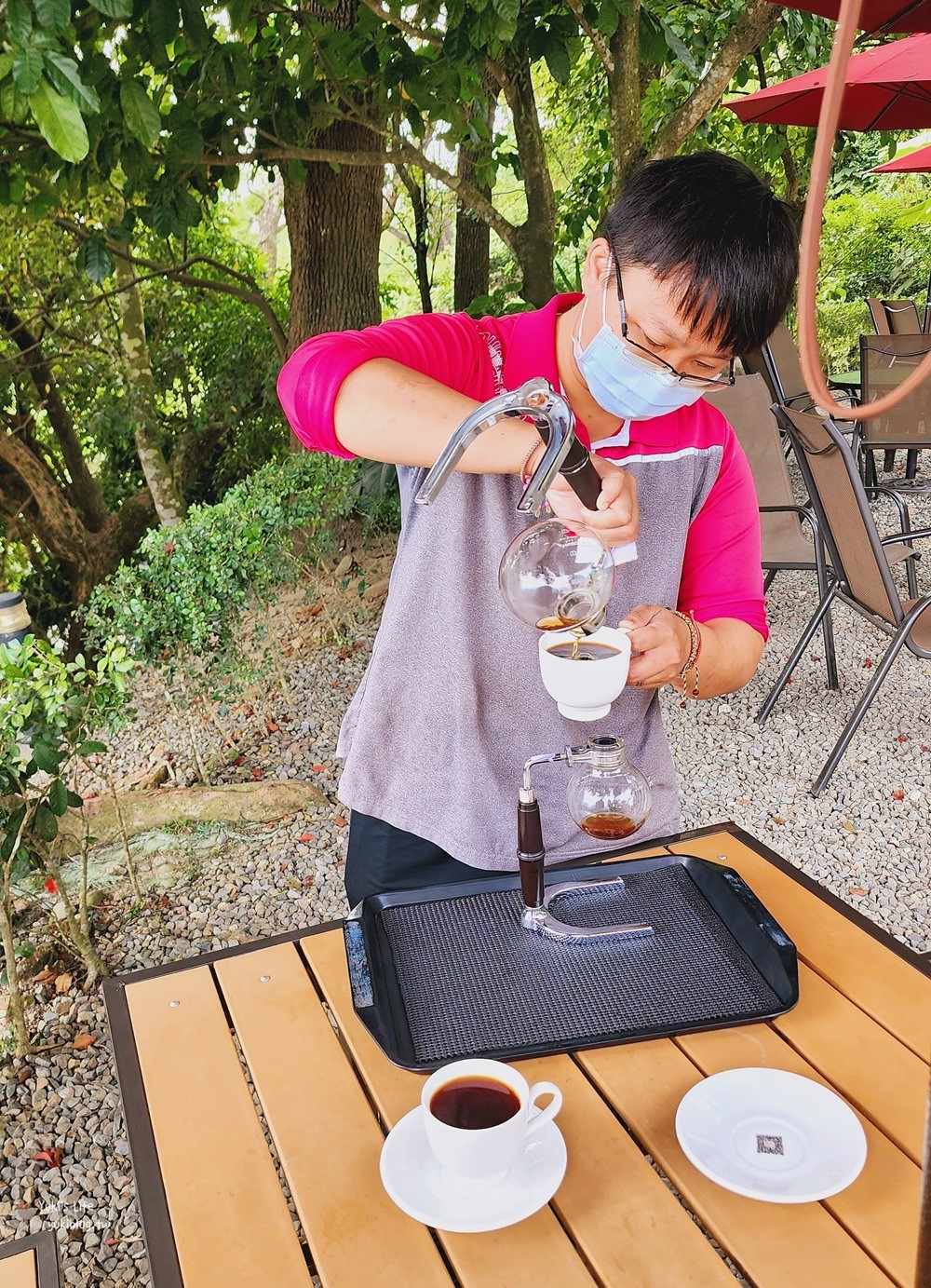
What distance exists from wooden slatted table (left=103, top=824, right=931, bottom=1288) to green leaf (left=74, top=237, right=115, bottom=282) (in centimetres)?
253

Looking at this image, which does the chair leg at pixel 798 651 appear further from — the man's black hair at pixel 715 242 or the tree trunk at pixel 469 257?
the tree trunk at pixel 469 257

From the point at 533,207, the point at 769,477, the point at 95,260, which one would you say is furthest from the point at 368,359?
the point at 769,477

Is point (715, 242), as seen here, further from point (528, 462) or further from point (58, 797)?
point (58, 797)

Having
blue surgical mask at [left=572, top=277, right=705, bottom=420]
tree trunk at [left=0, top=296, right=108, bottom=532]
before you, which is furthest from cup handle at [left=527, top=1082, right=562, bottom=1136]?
tree trunk at [left=0, top=296, right=108, bottom=532]

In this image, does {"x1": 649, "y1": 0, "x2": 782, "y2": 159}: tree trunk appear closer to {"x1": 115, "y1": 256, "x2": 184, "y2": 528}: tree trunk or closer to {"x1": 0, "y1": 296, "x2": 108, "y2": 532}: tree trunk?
{"x1": 115, "y1": 256, "x2": 184, "y2": 528}: tree trunk

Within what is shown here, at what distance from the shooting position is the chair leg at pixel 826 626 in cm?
393

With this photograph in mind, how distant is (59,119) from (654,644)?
1.42 meters

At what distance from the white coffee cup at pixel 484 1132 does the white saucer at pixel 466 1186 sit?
0.7 inches

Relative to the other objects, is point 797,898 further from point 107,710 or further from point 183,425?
point 183,425

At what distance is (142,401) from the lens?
5676mm

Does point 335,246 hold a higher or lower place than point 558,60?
lower

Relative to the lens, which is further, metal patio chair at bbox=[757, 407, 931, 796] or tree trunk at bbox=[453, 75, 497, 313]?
tree trunk at bbox=[453, 75, 497, 313]

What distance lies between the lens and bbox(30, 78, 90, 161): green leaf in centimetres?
178

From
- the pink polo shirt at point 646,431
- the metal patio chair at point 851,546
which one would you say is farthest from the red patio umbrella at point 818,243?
the metal patio chair at point 851,546
